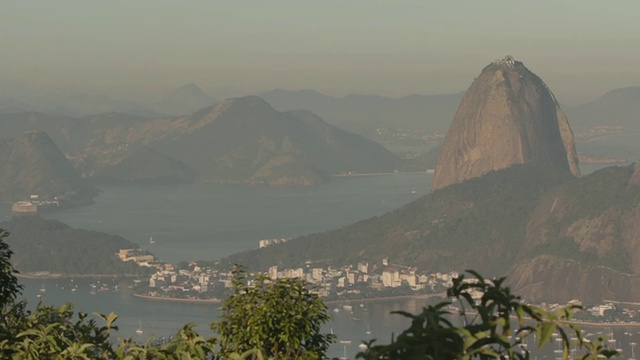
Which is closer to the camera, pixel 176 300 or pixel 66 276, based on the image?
pixel 176 300

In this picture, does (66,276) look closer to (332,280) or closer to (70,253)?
(70,253)

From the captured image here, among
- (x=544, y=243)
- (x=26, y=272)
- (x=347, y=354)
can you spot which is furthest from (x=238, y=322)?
(x=26, y=272)

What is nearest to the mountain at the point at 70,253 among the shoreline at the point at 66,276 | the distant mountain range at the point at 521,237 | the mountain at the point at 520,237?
the shoreline at the point at 66,276

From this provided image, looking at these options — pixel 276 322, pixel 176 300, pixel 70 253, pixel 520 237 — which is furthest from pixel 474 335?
pixel 70 253

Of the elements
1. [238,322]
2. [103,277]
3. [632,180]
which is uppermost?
[632,180]

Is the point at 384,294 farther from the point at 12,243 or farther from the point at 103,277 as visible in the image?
the point at 12,243

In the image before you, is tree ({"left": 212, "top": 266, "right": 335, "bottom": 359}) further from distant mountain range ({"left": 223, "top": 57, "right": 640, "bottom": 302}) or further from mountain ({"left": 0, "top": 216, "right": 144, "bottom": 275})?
mountain ({"left": 0, "top": 216, "right": 144, "bottom": 275})

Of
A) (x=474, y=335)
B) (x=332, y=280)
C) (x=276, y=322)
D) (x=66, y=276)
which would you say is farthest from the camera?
(x=66, y=276)

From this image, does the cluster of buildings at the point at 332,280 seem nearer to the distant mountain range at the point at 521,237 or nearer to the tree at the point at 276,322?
the distant mountain range at the point at 521,237
